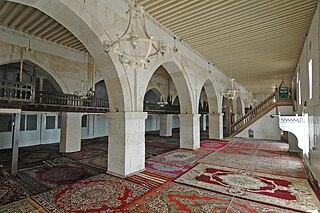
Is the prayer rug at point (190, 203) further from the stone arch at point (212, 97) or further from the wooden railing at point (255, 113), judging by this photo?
the wooden railing at point (255, 113)

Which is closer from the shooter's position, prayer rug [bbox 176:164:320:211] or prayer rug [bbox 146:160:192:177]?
prayer rug [bbox 176:164:320:211]

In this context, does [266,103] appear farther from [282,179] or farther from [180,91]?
[282,179]

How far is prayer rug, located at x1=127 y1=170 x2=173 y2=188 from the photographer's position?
13.8 feet

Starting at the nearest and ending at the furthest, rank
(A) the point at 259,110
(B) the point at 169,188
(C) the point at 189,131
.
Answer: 1. (B) the point at 169,188
2. (C) the point at 189,131
3. (A) the point at 259,110

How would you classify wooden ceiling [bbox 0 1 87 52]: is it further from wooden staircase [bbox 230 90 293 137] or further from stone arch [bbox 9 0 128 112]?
wooden staircase [bbox 230 90 293 137]

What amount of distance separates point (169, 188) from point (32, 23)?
672 cm

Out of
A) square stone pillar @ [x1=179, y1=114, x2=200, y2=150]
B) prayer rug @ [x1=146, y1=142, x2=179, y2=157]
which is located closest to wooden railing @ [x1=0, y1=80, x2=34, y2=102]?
prayer rug @ [x1=146, y1=142, x2=179, y2=157]

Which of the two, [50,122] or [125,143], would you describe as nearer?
[125,143]

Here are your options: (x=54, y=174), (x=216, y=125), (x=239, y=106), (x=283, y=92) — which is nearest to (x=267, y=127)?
(x=283, y=92)

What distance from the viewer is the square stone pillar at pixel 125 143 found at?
471cm

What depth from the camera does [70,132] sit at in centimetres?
818

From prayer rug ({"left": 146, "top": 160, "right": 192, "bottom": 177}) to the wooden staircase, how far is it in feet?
27.1

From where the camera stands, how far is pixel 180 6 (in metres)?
4.97

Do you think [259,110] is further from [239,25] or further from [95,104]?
[95,104]
